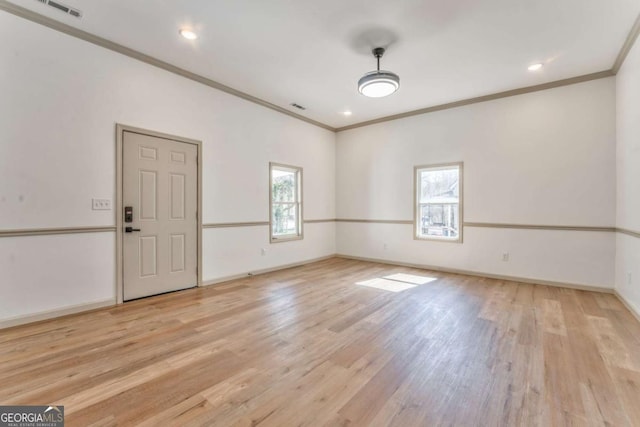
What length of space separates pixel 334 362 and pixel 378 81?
3002 millimetres

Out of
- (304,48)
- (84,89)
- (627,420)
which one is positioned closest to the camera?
(627,420)

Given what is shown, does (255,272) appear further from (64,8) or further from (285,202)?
(64,8)

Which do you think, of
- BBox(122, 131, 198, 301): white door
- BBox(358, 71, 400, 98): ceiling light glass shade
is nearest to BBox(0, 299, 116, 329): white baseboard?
BBox(122, 131, 198, 301): white door

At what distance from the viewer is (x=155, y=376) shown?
Result: 1.96 m

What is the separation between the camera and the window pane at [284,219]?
18.0 feet

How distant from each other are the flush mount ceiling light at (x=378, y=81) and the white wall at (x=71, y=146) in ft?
7.62

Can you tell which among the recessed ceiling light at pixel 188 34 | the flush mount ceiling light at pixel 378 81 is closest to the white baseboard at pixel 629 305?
the flush mount ceiling light at pixel 378 81

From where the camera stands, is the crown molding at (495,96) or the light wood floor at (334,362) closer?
the light wood floor at (334,362)

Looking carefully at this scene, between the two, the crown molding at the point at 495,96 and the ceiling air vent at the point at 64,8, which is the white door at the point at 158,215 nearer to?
the ceiling air vent at the point at 64,8

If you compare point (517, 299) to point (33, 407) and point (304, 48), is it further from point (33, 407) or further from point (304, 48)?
point (33, 407)

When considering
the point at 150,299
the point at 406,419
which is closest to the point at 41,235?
the point at 150,299

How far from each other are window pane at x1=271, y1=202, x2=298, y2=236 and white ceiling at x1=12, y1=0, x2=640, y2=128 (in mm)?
2225

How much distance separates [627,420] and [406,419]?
1.21m

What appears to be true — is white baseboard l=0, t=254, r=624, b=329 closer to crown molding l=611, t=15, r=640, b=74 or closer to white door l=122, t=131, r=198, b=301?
white door l=122, t=131, r=198, b=301
